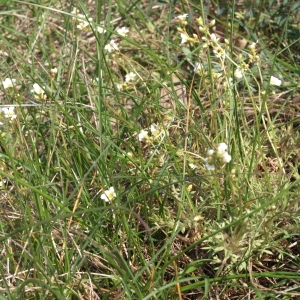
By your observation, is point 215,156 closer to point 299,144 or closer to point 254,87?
point 299,144

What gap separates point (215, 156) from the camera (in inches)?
52.3

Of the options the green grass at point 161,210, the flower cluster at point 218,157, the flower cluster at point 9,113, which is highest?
the flower cluster at point 9,113

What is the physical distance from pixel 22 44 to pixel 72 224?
48.4 inches

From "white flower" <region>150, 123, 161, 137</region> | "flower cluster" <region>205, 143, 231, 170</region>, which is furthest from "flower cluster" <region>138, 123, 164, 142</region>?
"flower cluster" <region>205, 143, 231, 170</region>

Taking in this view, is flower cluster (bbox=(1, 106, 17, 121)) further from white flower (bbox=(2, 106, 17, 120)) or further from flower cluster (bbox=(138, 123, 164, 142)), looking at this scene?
flower cluster (bbox=(138, 123, 164, 142))

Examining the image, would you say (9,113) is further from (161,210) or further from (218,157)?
(218,157)

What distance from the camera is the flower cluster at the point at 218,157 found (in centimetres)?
132

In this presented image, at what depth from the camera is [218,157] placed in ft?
4.35

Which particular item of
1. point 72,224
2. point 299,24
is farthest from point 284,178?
point 299,24

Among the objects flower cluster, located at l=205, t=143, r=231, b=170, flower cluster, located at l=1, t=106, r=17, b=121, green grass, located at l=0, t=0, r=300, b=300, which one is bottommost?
green grass, located at l=0, t=0, r=300, b=300

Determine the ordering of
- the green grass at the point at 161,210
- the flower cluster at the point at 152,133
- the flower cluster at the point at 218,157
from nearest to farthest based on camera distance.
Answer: the flower cluster at the point at 218,157, the green grass at the point at 161,210, the flower cluster at the point at 152,133

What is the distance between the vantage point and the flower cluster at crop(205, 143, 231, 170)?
52.1 inches

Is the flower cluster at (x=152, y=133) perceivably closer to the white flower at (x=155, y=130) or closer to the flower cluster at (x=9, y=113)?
the white flower at (x=155, y=130)

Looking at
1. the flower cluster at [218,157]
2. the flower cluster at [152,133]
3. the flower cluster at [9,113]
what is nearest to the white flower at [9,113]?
the flower cluster at [9,113]
